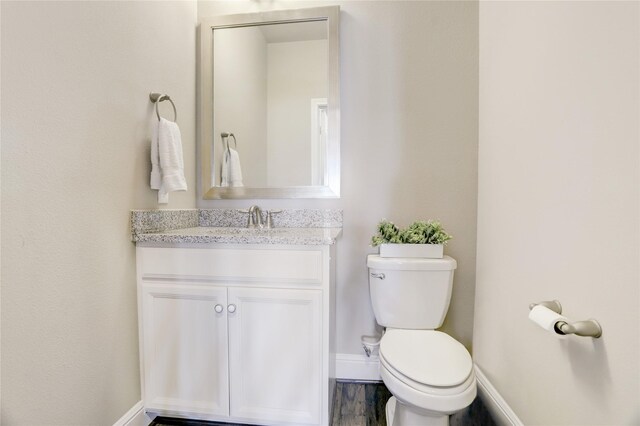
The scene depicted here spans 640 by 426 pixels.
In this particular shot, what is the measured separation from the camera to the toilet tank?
1.33m

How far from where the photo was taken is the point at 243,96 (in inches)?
67.0

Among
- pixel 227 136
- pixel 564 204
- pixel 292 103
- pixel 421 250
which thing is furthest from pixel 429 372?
pixel 227 136

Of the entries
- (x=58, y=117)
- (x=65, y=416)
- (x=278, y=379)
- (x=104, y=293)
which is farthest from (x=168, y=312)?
(x=58, y=117)

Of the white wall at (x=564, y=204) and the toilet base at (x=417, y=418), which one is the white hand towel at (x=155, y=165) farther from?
the white wall at (x=564, y=204)

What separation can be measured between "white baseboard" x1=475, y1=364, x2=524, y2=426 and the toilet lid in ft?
1.20

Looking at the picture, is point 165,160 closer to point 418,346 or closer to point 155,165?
point 155,165

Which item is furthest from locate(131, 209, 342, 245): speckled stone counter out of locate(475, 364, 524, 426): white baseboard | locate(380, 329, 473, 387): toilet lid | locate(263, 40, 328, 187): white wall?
locate(475, 364, 524, 426): white baseboard

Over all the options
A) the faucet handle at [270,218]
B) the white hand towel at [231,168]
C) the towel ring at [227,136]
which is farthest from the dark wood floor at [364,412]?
the towel ring at [227,136]

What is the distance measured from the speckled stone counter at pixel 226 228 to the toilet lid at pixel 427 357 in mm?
491

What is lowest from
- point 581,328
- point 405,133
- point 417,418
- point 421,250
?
point 417,418

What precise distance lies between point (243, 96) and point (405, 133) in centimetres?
99

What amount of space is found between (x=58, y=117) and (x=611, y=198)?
1.62 meters

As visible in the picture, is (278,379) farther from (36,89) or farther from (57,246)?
(36,89)

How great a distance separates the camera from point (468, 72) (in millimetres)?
1538
